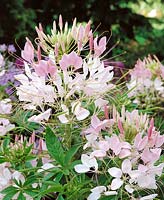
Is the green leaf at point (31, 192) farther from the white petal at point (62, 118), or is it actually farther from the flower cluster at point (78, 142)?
the white petal at point (62, 118)

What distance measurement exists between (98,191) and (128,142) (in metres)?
0.13

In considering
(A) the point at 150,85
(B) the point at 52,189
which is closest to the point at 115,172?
(B) the point at 52,189

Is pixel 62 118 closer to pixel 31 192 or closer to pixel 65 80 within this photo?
pixel 65 80

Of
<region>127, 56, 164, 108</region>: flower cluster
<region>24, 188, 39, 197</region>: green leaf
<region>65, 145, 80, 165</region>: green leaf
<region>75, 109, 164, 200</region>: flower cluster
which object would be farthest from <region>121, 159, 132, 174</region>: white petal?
<region>127, 56, 164, 108</region>: flower cluster

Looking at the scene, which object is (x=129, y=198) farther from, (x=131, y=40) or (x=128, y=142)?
(x=131, y=40)

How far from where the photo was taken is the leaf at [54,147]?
1.40 m

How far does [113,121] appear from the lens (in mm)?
1415

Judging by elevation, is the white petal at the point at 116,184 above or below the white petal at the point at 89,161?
below

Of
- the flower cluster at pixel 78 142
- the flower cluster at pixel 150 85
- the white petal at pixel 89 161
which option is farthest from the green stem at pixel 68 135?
the flower cluster at pixel 150 85

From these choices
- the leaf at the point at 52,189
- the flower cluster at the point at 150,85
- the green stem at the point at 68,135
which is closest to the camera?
the leaf at the point at 52,189

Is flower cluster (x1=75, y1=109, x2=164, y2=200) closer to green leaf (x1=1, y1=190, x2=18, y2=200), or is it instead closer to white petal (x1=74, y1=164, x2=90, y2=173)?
white petal (x1=74, y1=164, x2=90, y2=173)

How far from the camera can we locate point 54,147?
4.61ft

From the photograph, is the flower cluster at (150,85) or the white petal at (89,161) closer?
the white petal at (89,161)

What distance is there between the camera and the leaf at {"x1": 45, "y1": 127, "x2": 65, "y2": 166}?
4.59 ft
